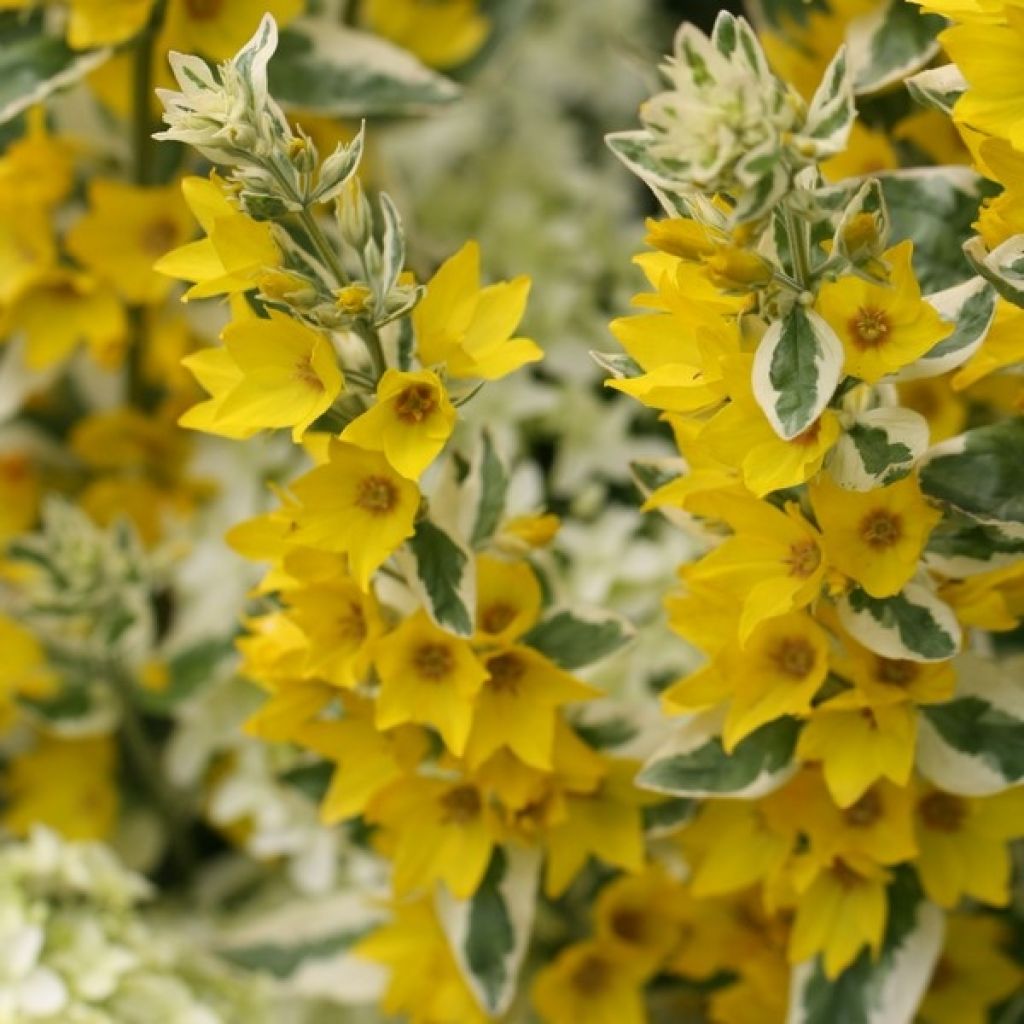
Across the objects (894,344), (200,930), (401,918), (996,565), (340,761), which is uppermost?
(894,344)

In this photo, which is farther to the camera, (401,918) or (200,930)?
(200,930)

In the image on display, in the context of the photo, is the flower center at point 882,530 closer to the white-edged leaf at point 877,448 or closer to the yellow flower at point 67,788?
the white-edged leaf at point 877,448

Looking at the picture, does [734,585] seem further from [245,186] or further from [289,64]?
[289,64]

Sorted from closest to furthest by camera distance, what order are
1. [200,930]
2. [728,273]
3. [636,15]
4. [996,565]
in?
[728,273] → [996,565] → [200,930] → [636,15]

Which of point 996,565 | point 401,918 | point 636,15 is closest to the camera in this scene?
point 996,565

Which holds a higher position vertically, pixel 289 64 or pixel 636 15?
pixel 289 64

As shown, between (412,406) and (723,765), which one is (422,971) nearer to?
(723,765)

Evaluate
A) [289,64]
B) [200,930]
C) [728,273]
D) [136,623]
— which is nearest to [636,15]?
[289,64]
